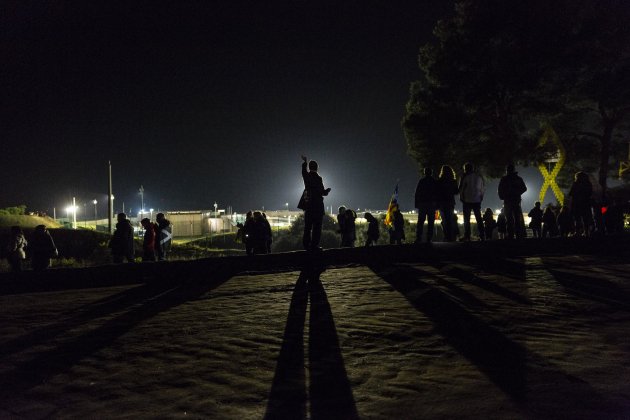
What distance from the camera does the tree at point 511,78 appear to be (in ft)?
78.1

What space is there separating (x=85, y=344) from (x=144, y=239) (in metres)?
8.54

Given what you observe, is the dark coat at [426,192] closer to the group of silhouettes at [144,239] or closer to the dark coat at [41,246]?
the group of silhouettes at [144,239]

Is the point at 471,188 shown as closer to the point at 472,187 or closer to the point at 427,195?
the point at 472,187

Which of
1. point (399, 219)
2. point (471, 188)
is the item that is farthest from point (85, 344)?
point (399, 219)

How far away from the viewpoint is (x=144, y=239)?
1280 cm

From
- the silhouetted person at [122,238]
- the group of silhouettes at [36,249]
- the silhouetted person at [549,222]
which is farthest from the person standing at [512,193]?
the group of silhouettes at [36,249]

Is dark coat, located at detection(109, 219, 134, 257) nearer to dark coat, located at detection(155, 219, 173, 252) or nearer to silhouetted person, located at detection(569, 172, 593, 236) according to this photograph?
dark coat, located at detection(155, 219, 173, 252)

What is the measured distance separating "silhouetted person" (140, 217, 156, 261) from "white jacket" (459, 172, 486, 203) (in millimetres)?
7841

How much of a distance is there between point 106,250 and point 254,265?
18702 mm

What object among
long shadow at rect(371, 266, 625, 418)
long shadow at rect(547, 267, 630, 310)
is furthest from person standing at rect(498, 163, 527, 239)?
long shadow at rect(371, 266, 625, 418)

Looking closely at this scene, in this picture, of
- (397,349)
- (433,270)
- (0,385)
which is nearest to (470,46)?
(433,270)

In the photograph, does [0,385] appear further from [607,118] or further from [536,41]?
[607,118]

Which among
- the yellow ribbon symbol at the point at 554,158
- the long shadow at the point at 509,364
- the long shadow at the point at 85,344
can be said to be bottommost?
the long shadow at the point at 509,364

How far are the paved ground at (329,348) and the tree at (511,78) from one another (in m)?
18.5
